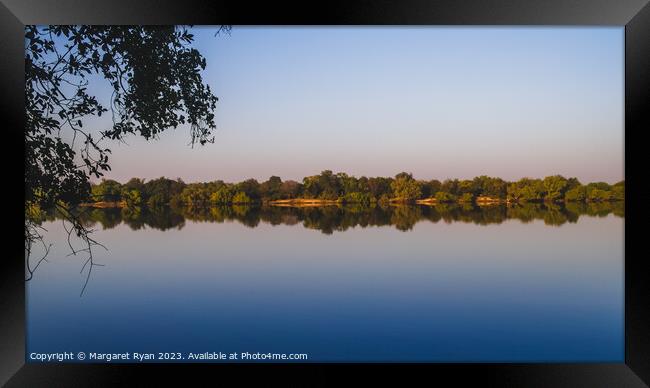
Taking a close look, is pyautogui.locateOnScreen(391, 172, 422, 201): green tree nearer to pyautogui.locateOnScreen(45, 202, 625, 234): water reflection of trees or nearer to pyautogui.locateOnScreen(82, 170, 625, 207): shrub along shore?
pyautogui.locateOnScreen(82, 170, 625, 207): shrub along shore

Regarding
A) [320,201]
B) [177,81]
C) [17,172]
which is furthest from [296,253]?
[17,172]

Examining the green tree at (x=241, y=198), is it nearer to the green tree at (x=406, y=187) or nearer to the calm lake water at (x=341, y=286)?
the calm lake water at (x=341, y=286)

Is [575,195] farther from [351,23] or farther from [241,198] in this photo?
[351,23]

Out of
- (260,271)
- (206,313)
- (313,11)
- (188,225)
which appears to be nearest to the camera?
(313,11)

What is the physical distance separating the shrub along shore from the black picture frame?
5502 millimetres

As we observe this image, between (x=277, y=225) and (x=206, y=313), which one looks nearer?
(x=206, y=313)

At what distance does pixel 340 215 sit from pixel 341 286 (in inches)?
126

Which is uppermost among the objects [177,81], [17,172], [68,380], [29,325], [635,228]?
[177,81]

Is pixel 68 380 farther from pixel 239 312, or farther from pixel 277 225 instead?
pixel 277 225

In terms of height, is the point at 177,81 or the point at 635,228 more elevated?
the point at 177,81

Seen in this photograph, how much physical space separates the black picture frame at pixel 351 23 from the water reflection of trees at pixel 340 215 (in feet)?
19.3

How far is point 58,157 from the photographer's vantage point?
12.4ft

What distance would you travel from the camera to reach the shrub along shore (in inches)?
350

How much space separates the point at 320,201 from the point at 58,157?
6060 millimetres
